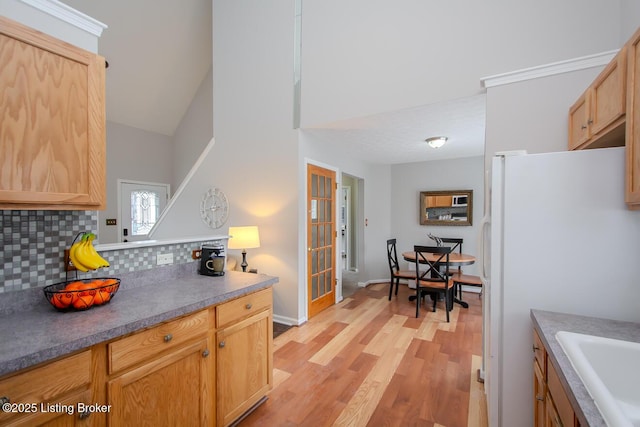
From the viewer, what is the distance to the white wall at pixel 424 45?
6.98 feet

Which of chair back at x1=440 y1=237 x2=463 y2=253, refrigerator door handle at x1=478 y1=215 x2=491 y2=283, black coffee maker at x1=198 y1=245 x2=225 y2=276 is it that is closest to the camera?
refrigerator door handle at x1=478 y1=215 x2=491 y2=283

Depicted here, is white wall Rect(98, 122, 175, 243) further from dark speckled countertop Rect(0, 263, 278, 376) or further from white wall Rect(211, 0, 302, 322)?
dark speckled countertop Rect(0, 263, 278, 376)

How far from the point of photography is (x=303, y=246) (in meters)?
3.57

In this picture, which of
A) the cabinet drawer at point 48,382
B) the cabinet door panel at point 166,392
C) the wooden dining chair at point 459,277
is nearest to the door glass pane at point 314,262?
the wooden dining chair at point 459,277

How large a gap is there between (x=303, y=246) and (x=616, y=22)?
3326mm

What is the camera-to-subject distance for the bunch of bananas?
143 centimetres

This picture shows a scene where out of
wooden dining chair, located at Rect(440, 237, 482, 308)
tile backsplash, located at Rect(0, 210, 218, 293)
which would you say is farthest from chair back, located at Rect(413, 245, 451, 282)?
tile backsplash, located at Rect(0, 210, 218, 293)

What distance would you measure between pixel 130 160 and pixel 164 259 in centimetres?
432

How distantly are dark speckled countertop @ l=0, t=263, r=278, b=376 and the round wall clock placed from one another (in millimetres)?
2076

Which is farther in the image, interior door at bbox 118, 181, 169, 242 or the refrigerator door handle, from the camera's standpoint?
interior door at bbox 118, 181, 169, 242

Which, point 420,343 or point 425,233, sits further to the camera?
point 425,233

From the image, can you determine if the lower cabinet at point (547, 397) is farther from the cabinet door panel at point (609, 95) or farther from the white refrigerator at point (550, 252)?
the cabinet door panel at point (609, 95)

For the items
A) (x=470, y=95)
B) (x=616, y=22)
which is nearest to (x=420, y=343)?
(x=470, y=95)

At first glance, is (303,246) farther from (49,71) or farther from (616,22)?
(616,22)
